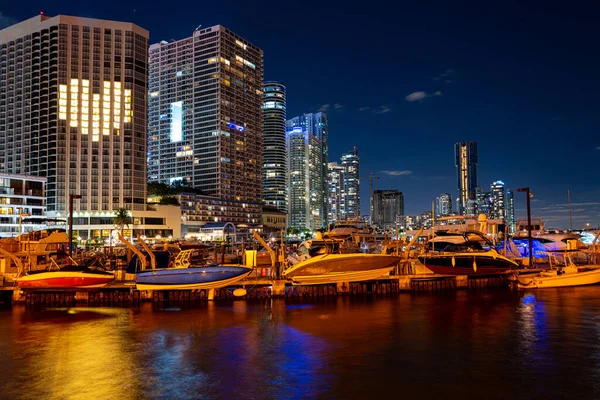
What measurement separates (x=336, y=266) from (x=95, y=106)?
12888cm

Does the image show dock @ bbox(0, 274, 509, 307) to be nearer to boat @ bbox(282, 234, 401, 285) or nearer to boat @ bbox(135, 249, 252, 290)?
boat @ bbox(282, 234, 401, 285)

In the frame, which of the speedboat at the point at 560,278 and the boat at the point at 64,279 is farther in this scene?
the speedboat at the point at 560,278

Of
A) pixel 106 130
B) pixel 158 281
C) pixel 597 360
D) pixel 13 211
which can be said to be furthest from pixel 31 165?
pixel 597 360

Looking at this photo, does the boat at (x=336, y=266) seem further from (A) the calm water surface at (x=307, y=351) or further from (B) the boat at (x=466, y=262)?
(B) the boat at (x=466, y=262)

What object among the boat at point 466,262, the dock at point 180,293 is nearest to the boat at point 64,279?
the dock at point 180,293

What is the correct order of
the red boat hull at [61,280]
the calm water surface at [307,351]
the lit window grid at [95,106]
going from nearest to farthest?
the calm water surface at [307,351]
the red boat hull at [61,280]
the lit window grid at [95,106]

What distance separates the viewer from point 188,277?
33.4 metres

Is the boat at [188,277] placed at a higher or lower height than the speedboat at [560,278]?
higher

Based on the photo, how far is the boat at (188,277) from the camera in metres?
33.4

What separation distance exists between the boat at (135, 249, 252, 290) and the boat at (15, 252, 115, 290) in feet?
10.7

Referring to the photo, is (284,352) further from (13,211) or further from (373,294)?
(13,211)

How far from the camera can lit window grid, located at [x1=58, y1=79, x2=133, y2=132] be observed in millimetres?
137500

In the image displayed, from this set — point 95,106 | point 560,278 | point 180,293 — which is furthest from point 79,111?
point 560,278

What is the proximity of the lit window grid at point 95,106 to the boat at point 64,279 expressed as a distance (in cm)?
11729
